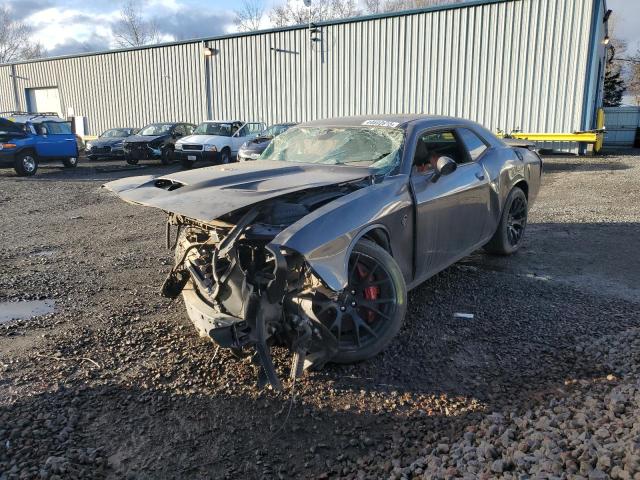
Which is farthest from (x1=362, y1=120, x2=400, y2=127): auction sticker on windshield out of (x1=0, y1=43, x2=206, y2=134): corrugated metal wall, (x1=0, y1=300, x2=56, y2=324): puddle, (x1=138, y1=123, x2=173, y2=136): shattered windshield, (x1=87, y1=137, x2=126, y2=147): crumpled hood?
(x1=0, y1=43, x2=206, y2=134): corrugated metal wall

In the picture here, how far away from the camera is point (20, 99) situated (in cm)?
3375

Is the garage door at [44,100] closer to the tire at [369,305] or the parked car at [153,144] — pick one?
the parked car at [153,144]

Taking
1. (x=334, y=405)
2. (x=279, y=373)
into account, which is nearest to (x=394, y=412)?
(x=334, y=405)

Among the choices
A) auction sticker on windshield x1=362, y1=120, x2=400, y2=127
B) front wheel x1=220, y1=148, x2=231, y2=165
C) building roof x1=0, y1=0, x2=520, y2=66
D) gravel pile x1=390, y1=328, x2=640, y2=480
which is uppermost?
building roof x1=0, y1=0, x2=520, y2=66

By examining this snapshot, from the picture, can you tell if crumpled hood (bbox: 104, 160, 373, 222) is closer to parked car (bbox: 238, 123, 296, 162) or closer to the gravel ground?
the gravel ground

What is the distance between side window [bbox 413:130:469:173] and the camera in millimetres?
4336

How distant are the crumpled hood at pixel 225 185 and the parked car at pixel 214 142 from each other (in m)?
12.9

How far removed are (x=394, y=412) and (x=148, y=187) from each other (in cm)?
242

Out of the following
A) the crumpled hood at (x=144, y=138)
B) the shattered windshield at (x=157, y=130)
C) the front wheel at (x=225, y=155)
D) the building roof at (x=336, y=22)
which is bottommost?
the front wheel at (x=225, y=155)

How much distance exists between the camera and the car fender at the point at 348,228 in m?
2.87

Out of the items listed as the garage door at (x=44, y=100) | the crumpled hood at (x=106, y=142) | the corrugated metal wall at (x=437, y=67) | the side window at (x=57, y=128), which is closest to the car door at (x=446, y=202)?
the corrugated metal wall at (x=437, y=67)

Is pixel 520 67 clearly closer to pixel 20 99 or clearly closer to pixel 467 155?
pixel 467 155

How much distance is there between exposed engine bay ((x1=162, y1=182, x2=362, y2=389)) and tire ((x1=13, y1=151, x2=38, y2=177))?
47.4ft

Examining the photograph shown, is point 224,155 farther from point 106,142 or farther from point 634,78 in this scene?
point 634,78
